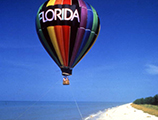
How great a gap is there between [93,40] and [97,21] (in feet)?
5.32

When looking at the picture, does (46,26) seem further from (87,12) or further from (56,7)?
(87,12)

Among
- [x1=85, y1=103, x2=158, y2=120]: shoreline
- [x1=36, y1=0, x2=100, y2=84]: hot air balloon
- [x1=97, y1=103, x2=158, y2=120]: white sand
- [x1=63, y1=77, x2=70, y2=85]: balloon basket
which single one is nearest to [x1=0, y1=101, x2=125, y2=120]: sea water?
[x1=85, y1=103, x2=158, y2=120]: shoreline

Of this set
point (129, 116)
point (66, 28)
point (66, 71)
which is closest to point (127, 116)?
point (129, 116)

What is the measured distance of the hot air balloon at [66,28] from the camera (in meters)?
16.9

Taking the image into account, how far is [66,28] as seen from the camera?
55.6 ft

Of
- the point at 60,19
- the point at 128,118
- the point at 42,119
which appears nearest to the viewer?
the point at 60,19

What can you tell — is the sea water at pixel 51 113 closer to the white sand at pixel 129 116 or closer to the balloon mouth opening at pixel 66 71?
the white sand at pixel 129 116

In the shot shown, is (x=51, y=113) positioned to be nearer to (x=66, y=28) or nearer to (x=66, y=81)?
(x=66, y=81)

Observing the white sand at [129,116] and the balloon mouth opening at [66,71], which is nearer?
the balloon mouth opening at [66,71]

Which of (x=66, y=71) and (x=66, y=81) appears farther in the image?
(x=66, y=71)

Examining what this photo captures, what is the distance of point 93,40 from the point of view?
18641mm

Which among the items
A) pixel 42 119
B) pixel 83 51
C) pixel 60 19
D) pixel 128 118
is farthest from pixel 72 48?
pixel 42 119

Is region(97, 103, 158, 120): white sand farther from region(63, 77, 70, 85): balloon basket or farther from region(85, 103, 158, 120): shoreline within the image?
region(63, 77, 70, 85): balloon basket

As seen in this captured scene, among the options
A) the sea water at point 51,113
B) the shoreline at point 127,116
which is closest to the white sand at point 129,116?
the shoreline at point 127,116
